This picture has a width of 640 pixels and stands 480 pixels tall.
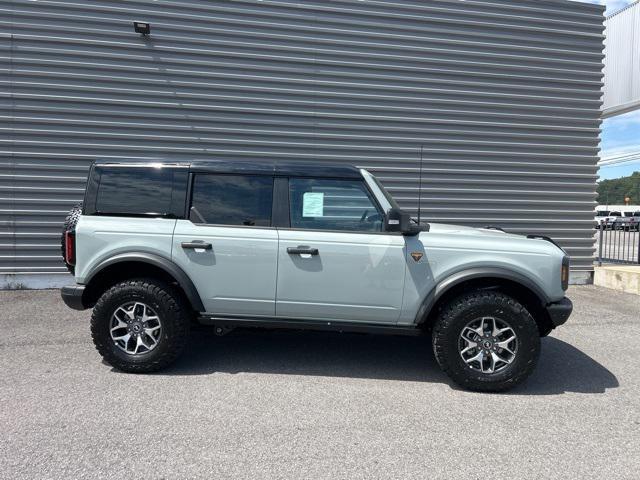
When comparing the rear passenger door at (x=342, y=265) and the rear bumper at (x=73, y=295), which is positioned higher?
the rear passenger door at (x=342, y=265)

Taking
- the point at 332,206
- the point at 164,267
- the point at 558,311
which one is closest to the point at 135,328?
the point at 164,267

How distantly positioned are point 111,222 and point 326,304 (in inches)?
78.2

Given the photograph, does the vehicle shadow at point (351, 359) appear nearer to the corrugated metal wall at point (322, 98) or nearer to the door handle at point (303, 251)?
the door handle at point (303, 251)

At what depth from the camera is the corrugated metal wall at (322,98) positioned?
684 centimetres

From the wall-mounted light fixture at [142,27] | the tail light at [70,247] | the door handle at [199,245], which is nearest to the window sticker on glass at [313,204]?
the door handle at [199,245]

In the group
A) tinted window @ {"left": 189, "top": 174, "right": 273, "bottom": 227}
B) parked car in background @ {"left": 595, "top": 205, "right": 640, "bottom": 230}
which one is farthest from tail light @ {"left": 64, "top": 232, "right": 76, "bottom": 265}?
parked car in background @ {"left": 595, "top": 205, "right": 640, "bottom": 230}

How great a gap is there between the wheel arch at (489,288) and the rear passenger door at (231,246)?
1.33 m

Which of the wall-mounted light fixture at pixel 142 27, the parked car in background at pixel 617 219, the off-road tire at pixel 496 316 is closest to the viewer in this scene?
the off-road tire at pixel 496 316

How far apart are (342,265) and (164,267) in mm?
1500

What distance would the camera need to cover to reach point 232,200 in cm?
390

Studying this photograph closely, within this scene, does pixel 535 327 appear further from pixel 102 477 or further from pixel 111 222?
pixel 111 222

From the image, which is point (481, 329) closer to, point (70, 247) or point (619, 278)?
point (70, 247)

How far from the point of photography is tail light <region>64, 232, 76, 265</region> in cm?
391

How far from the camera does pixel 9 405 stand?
10.5ft
